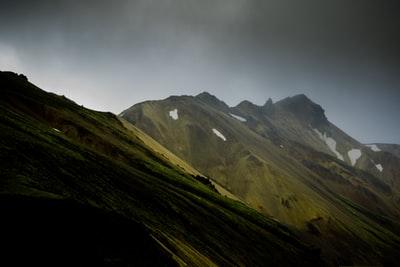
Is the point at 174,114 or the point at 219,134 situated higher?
the point at 174,114

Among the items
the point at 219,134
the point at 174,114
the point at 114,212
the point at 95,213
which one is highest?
the point at 174,114

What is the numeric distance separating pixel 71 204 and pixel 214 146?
155988 millimetres

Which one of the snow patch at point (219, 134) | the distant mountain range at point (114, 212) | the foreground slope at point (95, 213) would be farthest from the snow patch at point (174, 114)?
the foreground slope at point (95, 213)

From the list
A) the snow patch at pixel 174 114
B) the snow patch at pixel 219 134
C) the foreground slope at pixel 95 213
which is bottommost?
the foreground slope at pixel 95 213

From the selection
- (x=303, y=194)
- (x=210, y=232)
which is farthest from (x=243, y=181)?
(x=210, y=232)

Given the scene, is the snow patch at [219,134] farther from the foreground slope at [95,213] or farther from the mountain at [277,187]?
the foreground slope at [95,213]

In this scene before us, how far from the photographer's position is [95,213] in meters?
15.8

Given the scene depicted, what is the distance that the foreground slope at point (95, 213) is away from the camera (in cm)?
1270

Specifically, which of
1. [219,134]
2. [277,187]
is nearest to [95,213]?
[277,187]

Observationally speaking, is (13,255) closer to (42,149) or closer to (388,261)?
(42,149)

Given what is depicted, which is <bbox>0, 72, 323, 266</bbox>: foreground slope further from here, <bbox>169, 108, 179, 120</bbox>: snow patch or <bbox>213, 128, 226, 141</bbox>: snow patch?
<bbox>169, 108, 179, 120</bbox>: snow patch

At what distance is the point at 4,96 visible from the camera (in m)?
49.9

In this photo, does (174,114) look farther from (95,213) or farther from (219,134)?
(95,213)

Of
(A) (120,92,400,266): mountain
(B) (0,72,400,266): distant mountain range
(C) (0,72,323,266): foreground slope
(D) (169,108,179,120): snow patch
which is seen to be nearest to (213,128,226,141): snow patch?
(A) (120,92,400,266): mountain
